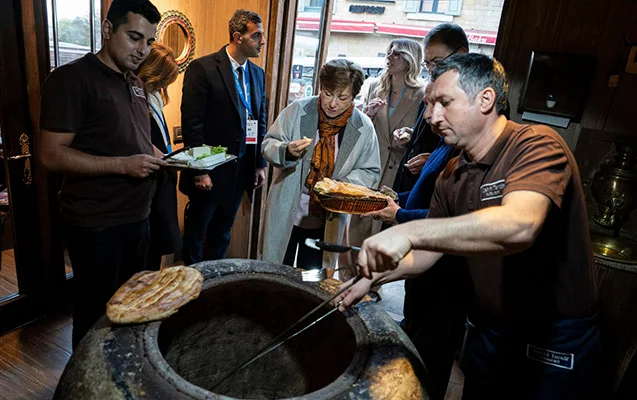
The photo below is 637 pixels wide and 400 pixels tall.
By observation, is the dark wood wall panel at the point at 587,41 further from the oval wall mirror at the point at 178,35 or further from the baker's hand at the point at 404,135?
the oval wall mirror at the point at 178,35

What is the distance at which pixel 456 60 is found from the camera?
1407 mm

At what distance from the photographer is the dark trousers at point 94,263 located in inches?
79.7

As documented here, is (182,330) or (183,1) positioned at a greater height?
(183,1)

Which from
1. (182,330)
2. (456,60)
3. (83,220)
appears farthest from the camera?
(83,220)

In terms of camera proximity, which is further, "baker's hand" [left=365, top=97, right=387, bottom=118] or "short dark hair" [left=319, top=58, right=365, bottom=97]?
"baker's hand" [left=365, top=97, right=387, bottom=118]

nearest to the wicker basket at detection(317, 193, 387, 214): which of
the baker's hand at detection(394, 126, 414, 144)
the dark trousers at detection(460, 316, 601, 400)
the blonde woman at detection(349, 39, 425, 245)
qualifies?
the dark trousers at detection(460, 316, 601, 400)

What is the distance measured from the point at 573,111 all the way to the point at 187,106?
2578 mm

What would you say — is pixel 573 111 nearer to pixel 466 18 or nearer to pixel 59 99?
pixel 59 99

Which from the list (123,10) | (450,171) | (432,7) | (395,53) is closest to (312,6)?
(395,53)

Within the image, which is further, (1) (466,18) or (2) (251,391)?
(1) (466,18)

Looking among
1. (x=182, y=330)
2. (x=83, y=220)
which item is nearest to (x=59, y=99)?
(x=83, y=220)

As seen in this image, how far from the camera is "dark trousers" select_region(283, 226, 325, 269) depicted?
2.92 m

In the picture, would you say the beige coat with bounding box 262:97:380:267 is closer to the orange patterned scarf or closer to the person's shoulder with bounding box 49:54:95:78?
the orange patterned scarf

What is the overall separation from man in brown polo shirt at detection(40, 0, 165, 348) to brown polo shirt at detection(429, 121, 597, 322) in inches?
58.8
